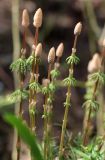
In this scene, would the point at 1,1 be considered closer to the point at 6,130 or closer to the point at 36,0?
the point at 36,0

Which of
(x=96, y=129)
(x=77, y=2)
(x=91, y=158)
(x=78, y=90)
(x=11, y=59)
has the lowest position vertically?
(x=91, y=158)

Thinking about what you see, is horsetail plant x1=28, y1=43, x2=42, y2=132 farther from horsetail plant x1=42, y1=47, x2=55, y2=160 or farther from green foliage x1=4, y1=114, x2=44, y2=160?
green foliage x1=4, y1=114, x2=44, y2=160

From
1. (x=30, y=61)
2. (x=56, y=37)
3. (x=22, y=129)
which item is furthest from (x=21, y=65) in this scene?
(x=56, y=37)

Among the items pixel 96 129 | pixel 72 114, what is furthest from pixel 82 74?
pixel 96 129

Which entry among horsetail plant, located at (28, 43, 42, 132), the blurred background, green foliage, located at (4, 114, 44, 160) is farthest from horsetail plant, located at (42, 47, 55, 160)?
the blurred background

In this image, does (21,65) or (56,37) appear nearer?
(21,65)

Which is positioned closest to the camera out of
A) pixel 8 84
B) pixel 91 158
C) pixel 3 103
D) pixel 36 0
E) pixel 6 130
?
pixel 91 158

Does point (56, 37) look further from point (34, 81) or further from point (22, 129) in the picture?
point (22, 129)

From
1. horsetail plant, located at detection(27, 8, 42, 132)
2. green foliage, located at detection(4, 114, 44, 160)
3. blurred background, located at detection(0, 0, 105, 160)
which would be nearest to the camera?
green foliage, located at detection(4, 114, 44, 160)

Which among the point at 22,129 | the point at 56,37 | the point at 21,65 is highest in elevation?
the point at 56,37
